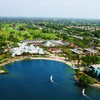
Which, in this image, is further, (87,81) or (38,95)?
(87,81)

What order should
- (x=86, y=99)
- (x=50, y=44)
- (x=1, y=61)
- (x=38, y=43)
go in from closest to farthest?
1. (x=86, y=99)
2. (x=1, y=61)
3. (x=50, y=44)
4. (x=38, y=43)

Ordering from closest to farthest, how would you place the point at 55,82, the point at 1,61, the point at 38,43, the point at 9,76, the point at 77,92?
1. the point at 77,92
2. the point at 55,82
3. the point at 9,76
4. the point at 1,61
5. the point at 38,43

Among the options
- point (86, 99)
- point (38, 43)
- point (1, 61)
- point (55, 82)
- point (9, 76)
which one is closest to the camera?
point (86, 99)

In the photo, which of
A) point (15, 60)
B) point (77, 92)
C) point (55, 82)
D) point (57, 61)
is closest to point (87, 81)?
point (77, 92)

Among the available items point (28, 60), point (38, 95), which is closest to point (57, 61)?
point (28, 60)

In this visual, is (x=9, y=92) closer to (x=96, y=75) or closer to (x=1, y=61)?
(x=96, y=75)

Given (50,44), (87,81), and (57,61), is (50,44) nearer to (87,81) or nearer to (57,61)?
(57,61)
